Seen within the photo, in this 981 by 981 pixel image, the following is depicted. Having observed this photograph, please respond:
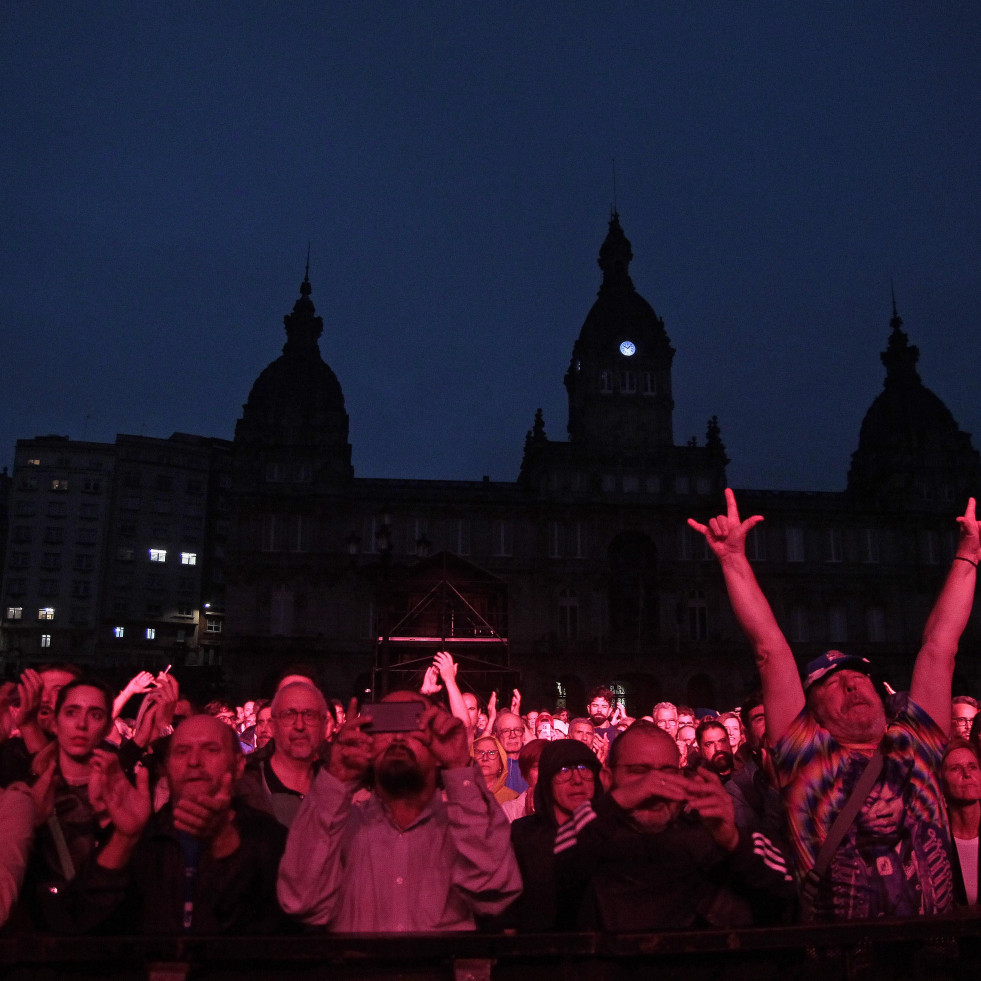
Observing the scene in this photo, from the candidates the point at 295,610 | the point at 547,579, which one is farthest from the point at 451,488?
the point at 295,610

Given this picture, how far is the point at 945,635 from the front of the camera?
437 cm

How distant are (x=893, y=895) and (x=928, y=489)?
55485mm

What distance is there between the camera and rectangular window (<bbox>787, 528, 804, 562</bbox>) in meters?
51.1

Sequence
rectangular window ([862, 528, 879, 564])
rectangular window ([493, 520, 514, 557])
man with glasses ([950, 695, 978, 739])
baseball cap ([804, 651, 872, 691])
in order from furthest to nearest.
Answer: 1. rectangular window ([862, 528, 879, 564])
2. rectangular window ([493, 520, 514, 557])
3. man with glasses ([950, 695, 978, 739])
4. baseball cap ([804, 651, 872, 691])

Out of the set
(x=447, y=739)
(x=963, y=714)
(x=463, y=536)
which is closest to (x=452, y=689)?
(x=447, y=739)

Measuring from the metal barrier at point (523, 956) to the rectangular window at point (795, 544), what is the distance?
50.3m

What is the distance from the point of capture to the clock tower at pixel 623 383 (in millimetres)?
51281

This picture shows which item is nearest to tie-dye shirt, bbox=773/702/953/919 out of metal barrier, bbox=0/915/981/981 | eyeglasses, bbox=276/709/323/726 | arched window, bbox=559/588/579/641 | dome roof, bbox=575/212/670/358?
metal barrier, bbox=0/915/981/981

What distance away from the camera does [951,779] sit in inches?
169

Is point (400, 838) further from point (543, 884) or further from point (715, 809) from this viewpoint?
point (715, 809)

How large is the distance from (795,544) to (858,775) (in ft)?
164

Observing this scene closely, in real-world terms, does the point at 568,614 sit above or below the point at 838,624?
above

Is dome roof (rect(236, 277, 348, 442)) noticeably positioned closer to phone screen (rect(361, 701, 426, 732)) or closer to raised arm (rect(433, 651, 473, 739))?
raised arm (rect(433, 651, 473, 739))

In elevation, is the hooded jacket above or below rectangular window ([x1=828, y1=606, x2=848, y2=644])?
below
